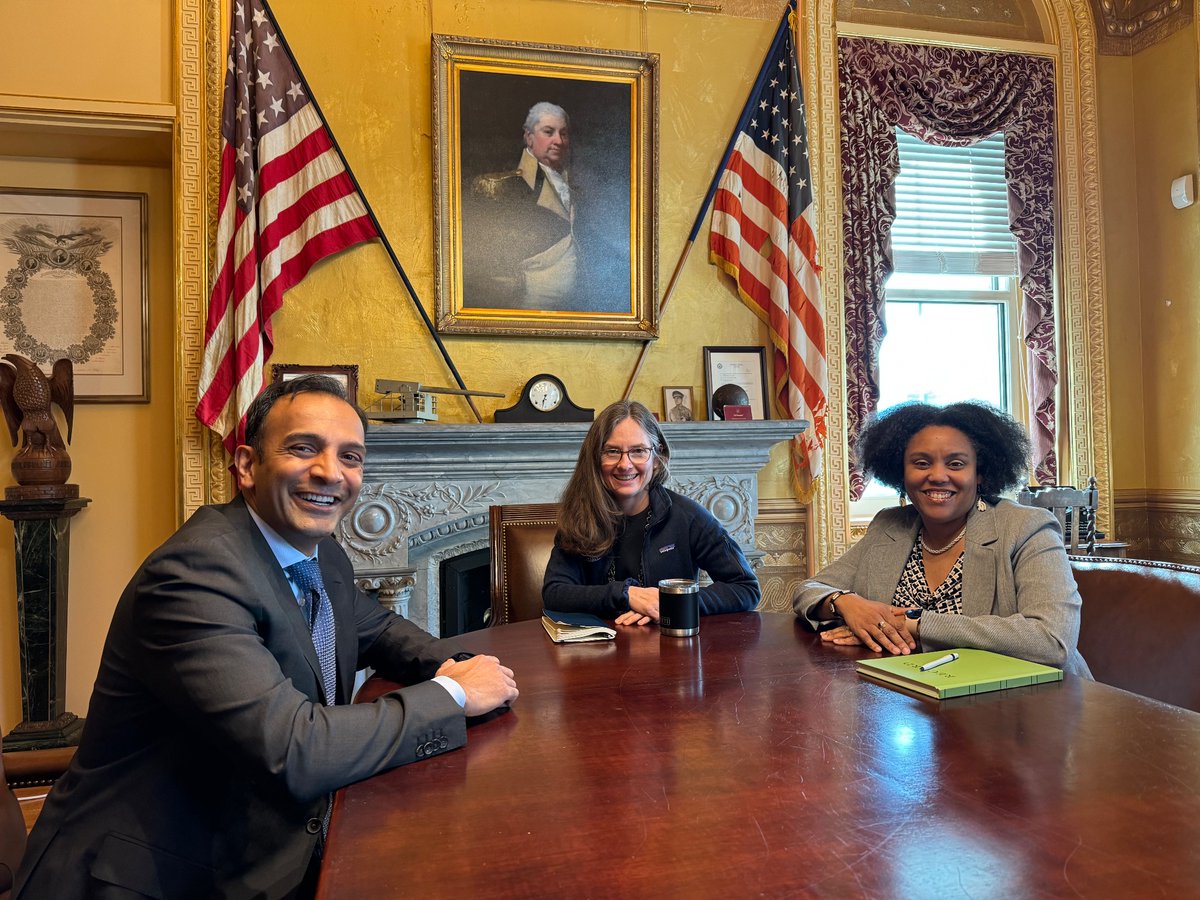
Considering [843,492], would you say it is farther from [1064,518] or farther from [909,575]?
[909,575]

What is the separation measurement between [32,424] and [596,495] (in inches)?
101

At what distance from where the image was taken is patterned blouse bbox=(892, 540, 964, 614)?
1.90 metres

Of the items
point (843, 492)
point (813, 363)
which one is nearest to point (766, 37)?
point (813, 363)

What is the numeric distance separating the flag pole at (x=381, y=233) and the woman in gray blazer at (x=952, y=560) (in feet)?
6.67

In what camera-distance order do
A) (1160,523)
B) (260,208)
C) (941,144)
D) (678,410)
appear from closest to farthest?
1. (260,208)
2. (678,410)
3. (941,144)
4. (1160,523)

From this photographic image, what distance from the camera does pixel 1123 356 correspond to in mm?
4566

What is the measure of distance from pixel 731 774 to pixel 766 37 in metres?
3.98

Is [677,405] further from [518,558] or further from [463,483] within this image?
[518,558]

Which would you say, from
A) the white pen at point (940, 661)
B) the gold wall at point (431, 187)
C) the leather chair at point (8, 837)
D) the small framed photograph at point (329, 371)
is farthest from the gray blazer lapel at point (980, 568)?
the small framed photograph at point (329, 371)

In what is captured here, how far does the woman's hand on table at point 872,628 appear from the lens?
169 cm

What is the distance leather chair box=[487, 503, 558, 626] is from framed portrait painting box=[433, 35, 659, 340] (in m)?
1.39

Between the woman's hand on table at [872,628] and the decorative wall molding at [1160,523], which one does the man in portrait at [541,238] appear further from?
the decorative wall molding at [1160,523]

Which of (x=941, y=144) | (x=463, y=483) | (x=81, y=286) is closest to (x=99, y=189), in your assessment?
(x=81, y=286)

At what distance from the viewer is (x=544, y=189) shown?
12.7 ft
